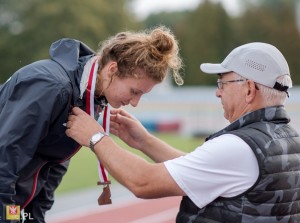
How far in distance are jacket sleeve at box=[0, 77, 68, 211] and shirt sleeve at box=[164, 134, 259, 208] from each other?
61 centimetres

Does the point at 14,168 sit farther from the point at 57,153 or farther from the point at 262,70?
the point at 262,70

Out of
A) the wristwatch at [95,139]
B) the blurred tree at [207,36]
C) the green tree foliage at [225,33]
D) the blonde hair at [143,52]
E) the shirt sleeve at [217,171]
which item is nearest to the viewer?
the shirt sleeve at [217,171]

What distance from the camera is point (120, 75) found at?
338 centimetres

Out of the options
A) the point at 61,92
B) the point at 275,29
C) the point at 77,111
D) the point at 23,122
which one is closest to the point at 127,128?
the point at 77,111

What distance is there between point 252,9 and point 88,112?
46832mm

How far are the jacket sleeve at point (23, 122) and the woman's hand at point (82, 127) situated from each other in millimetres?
134

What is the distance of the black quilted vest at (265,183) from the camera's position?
2.86m

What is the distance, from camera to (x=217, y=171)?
2869 mm

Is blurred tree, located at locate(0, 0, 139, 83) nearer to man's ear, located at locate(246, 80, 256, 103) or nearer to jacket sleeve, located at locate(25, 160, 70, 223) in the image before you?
jacket sleeve, located at locate(25, 160, 70, 223)

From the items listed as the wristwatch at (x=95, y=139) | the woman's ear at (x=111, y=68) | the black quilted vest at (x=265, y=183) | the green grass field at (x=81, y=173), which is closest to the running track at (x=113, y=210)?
the green grass field at (x=81, y=173)

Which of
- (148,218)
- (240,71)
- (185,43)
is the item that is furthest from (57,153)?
(185,43)

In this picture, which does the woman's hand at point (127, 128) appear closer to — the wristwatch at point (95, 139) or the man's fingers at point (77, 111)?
the man's fingers at point (77, 111)

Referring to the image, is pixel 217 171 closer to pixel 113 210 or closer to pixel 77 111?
pixel 77 111

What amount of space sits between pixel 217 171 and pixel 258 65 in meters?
0.53
